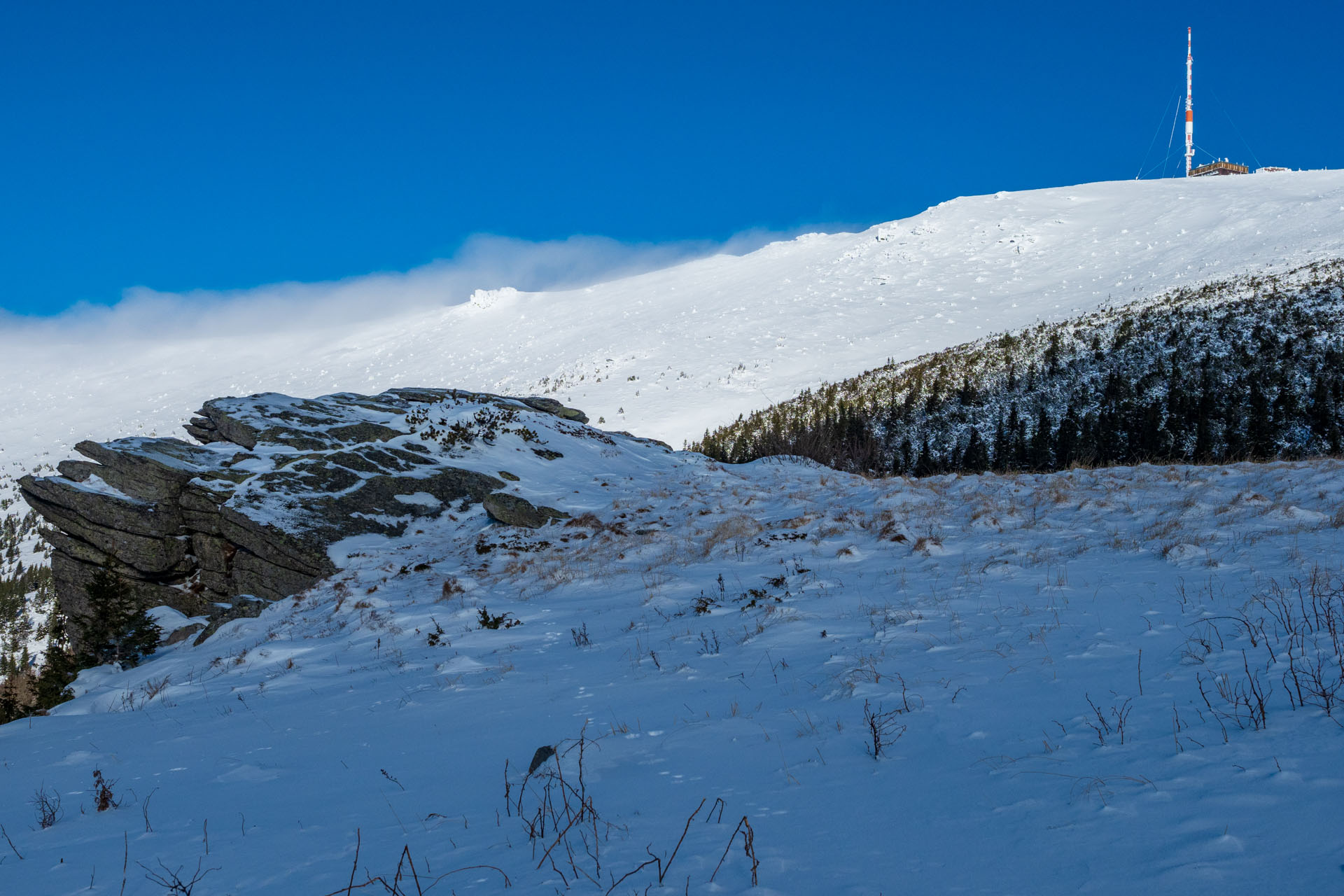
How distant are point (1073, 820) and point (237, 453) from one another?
66.9 feet


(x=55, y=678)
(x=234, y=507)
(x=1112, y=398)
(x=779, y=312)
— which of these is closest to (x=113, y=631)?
(x=55, y=678)

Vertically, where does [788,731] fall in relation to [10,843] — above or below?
below

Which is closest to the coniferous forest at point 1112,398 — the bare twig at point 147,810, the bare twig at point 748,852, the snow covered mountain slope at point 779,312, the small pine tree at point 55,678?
the snow covered mountain slope at point 779,312

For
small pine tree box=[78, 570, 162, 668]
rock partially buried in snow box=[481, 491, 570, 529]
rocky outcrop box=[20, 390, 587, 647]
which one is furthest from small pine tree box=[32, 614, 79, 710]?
rock partially buried in snow box=[481, 491, 570, 529]

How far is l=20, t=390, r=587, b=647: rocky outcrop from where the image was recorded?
15438 millimetres

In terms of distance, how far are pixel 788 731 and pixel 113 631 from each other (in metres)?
12.3

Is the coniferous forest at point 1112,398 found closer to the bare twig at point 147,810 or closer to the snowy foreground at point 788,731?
the snowy foreground at point 788,731

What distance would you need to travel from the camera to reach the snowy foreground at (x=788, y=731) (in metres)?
3.08

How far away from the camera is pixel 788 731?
4.72 metres

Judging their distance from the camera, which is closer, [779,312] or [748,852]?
[748,852]

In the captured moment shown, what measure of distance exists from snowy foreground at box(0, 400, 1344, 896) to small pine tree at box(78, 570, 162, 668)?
1.77 feet

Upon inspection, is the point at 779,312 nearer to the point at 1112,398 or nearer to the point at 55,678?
the point at 1112,398

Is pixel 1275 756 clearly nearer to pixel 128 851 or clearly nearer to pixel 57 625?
pixel 128 851

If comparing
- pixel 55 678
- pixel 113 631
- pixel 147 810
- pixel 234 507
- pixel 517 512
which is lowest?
pixel 55 678
